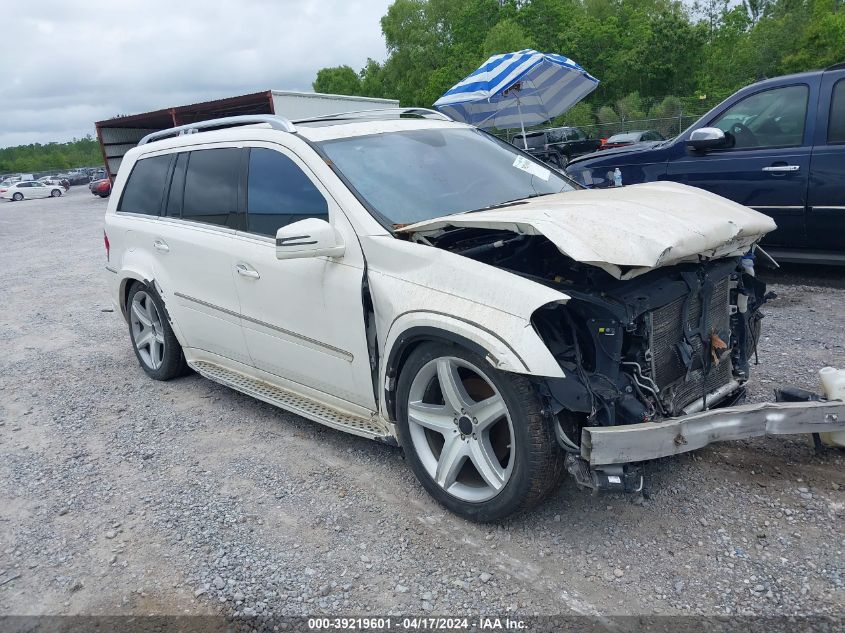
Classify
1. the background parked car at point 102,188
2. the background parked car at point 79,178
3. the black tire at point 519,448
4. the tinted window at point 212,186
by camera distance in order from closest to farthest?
the black tire at point 519,448, the tinted window at point 212,186, the background parked car at point 102,188, the background parked car at point 79,178

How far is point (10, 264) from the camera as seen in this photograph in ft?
43.1

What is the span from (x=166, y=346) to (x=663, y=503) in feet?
12.2

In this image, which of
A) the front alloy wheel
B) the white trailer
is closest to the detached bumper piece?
the front alloy wheel

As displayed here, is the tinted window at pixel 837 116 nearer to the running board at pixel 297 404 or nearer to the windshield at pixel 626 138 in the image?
the running board at pixel 297 404

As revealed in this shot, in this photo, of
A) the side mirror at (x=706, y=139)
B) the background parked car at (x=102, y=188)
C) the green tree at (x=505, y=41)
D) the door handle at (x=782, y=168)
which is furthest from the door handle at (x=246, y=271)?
the green tree at (x=505, y=41)

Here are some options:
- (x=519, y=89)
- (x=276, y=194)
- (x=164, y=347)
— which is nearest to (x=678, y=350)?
(x=276, y=194)

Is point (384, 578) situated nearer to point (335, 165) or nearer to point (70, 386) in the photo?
point (335, 165)

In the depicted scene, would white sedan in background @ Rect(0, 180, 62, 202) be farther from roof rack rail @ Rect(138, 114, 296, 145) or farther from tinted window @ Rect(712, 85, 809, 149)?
tinted window @ Rect(712, 85, 809, 149)

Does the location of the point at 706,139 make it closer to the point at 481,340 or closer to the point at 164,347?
the point at 481,340

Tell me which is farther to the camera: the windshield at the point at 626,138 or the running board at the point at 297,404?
the windshield at the point at 626,138

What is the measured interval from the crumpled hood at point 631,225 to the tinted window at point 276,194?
2.32 ft

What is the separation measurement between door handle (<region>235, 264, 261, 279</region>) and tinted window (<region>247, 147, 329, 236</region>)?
0.22 m

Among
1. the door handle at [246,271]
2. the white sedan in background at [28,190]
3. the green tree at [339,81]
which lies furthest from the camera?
the green tree at [339,81]

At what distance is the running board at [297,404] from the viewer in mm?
3529
